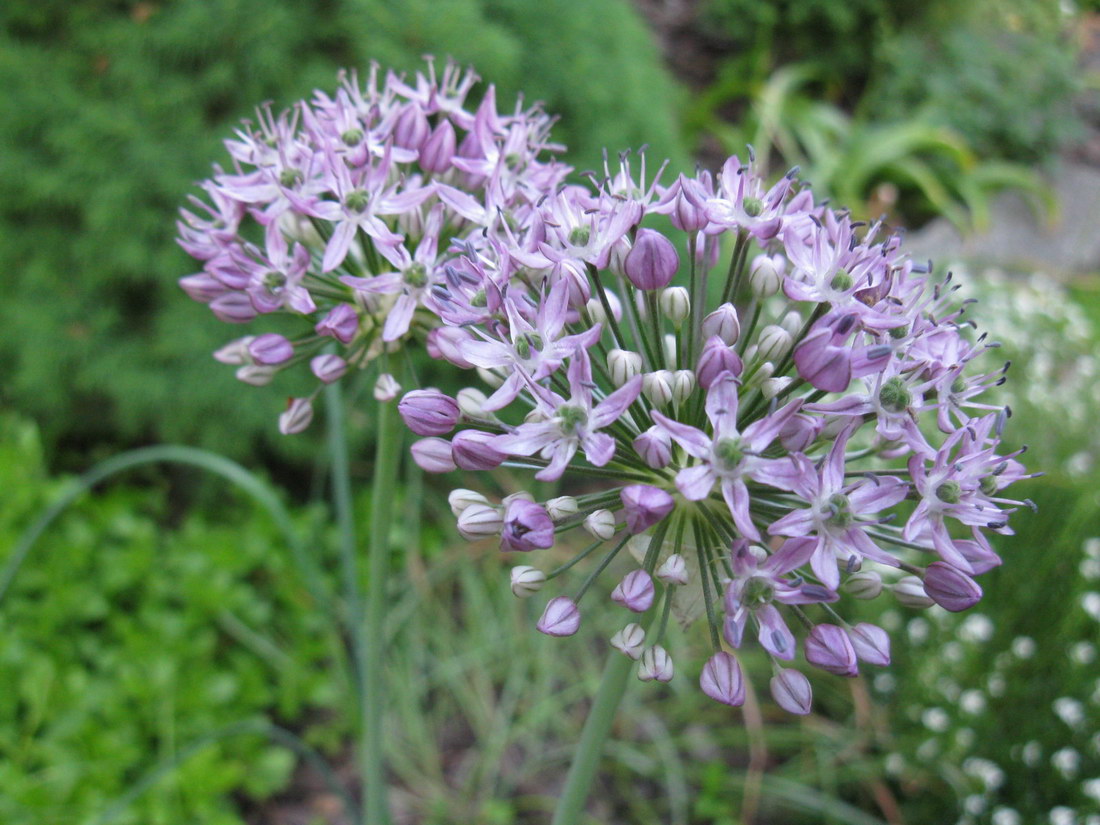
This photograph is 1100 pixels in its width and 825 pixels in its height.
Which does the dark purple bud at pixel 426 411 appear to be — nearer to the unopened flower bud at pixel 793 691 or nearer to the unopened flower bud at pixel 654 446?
the unopened flower bud at pixel 654 446

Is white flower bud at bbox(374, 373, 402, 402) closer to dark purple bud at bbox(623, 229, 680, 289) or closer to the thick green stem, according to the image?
the thick green stem

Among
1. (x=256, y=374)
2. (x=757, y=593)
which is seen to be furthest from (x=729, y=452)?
(x=256, y=374)

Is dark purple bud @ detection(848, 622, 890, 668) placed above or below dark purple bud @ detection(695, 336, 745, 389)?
below

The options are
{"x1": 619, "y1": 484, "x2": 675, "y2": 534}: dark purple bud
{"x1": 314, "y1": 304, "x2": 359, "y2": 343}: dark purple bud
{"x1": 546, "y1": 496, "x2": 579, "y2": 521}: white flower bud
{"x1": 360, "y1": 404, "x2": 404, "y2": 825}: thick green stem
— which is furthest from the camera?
{"x1": 360, "y1": 404, "x2": 404, "y2": 825}: thick green stem

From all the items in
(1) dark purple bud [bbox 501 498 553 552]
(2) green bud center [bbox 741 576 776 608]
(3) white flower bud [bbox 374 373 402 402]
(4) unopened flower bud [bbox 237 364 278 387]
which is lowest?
(4) unopened flower bud [bbox 237 364 278 387]

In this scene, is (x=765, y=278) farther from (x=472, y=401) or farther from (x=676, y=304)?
(x=472, y=401)

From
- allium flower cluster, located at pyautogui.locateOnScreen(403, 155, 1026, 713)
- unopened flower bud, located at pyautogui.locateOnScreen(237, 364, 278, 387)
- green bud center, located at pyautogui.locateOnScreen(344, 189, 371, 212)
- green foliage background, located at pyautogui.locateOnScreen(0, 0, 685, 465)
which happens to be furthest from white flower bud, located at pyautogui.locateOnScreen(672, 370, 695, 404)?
green foliage background, located at pyautogui.locateOnScreen(0, 0, 685, 465)

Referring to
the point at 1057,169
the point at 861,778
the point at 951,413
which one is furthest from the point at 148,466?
the point at 1057,169
